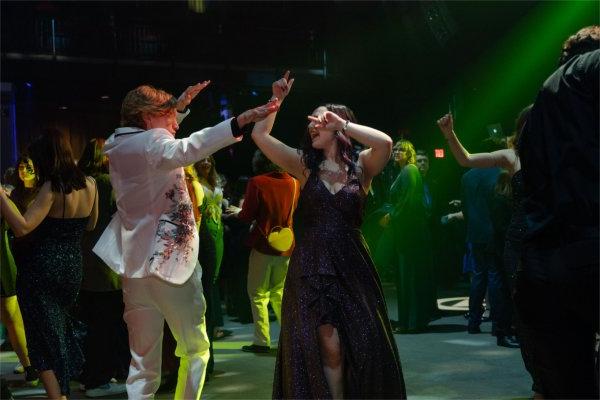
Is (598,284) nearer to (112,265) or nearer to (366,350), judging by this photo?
(366,350)

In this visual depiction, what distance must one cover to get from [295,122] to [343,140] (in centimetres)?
1172

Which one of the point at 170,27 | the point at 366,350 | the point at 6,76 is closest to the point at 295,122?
the point at 170,27

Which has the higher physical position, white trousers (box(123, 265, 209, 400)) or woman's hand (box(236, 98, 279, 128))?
woman's hand (box(236, 98, 279, 128))

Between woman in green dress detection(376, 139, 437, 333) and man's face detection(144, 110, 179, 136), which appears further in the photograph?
woman in green dress detection(376, 139, 437, 333)

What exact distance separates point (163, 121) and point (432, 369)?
299 cm

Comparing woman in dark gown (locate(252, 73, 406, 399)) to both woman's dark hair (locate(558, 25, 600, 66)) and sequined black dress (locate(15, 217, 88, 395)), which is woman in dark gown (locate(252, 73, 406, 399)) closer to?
woman's dark hair (locate(558, 25, 600, 66))

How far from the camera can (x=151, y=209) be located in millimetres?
3711

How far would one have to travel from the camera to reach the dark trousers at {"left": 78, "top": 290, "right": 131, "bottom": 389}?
5336 millimetres

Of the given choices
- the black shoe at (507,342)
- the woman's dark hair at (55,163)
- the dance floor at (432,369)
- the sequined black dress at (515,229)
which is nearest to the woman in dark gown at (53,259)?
the woman's dark hair at (55,163)

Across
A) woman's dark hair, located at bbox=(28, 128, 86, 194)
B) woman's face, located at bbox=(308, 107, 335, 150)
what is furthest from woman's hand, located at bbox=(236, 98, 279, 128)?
woman's dark hair, located at bbox=(28, 128, 86, 194)

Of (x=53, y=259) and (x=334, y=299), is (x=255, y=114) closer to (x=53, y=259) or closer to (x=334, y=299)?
(x=334, y=299)

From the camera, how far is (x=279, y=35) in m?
16.3

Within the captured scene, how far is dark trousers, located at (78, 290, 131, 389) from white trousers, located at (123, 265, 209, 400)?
165cm

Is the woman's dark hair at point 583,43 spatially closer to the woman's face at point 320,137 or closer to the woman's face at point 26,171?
the woman's face at point 320,137
